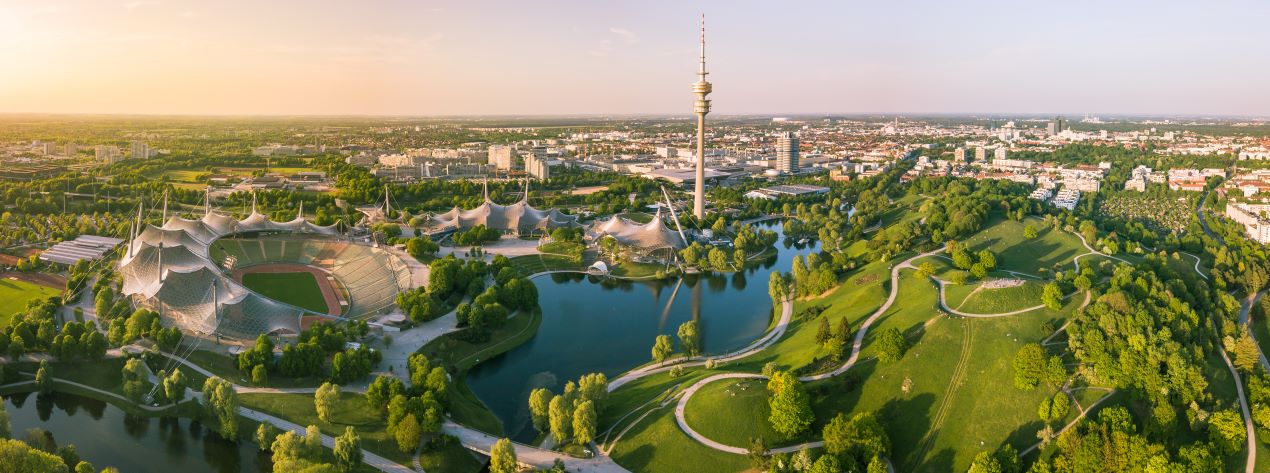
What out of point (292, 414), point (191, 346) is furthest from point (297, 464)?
point (191, 346)

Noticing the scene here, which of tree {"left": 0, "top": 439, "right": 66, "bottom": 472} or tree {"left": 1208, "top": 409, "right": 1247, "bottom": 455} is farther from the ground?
tree {"left": 0, "top": 439, "right": 66, "bottom": 472}

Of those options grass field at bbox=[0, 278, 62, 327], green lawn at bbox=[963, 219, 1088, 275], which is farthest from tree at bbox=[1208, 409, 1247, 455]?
grass field at bbox=[0, 278, 62, 327]

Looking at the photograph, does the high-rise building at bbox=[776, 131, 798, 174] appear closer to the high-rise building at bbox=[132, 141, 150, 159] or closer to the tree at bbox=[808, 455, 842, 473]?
the high-rise building at bbox=[132, 141, 150, 159]

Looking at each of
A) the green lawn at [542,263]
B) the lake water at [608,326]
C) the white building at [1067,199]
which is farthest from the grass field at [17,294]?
the white building at [1067,199]

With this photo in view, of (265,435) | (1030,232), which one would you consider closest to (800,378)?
(265,435)

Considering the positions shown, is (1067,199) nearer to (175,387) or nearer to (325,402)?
(325,402)

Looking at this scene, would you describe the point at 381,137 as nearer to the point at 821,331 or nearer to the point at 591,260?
the point at 591,260
